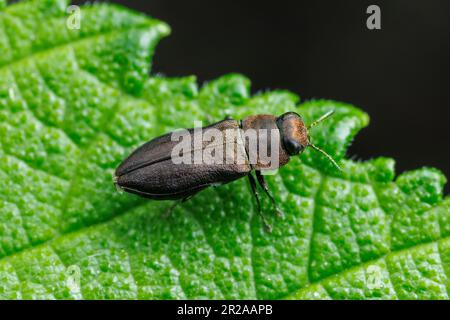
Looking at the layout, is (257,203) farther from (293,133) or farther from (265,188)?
(293,133)

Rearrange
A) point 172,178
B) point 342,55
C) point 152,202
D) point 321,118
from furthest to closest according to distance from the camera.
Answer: point 342,55 < point 152,202 < point 321,118 < point 172,178

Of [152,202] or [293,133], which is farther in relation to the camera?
[152,202]

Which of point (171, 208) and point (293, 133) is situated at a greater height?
point (293, 133)

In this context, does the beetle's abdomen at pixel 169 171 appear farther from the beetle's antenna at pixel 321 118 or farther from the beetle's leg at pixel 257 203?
the beetle's antenna at pixel 321 118

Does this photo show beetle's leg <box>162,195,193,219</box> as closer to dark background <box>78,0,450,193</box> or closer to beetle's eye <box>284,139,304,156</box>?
beetle's eye <box>284,139,304,156</box>

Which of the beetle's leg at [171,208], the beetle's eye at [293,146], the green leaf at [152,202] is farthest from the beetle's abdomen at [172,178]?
the beetle's eye at [293,146]

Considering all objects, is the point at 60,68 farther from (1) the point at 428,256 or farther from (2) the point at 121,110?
(1) the point at 428,256

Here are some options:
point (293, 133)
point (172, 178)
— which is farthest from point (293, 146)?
point (172, 178)
